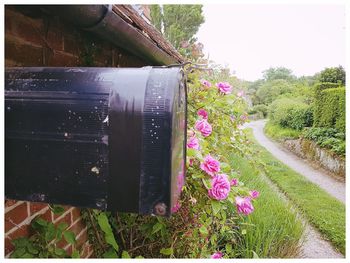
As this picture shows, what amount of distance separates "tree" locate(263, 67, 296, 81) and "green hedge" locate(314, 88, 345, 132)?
148 feet

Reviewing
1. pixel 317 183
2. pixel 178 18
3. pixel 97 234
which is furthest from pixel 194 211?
pixel 178 18

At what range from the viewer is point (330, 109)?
11.1 metres

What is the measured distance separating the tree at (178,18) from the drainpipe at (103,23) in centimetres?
1460

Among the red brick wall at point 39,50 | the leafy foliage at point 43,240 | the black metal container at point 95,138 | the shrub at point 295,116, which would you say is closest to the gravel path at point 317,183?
the shrub at point 295,116

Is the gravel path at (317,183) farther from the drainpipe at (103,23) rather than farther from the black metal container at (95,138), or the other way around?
the black metal container at (95,138)

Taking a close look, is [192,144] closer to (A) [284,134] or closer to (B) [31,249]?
(B) [31,249]

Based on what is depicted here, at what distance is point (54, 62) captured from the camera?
1.60 m

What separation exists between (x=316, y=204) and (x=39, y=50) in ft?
19.7

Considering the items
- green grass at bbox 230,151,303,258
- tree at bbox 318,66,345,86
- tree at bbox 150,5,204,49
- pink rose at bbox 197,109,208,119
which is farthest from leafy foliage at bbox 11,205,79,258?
tree at bbox 318,66,345,86

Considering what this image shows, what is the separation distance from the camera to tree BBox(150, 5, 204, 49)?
16.2 metres

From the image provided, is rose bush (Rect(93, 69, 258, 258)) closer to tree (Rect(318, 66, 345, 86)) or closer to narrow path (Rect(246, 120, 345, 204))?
narrow path (Rect(246, 120, 345, 204))

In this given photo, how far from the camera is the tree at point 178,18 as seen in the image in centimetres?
1620

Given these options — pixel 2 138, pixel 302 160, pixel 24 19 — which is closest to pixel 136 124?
pixel 2 138

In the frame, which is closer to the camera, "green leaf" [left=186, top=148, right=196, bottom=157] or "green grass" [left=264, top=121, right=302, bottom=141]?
"green leaf" [left=186, top=148, right=196, bottom=157]
